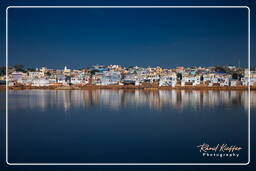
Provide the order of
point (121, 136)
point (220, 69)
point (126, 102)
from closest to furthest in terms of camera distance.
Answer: point (121, 136) → point (126, 102) → point (220, 69)

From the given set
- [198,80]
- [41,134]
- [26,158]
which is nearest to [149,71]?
[198,80]

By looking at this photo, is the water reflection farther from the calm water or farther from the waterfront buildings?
the waterfront buildings

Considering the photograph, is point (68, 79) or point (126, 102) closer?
point (126, 102)

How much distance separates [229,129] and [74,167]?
281cm

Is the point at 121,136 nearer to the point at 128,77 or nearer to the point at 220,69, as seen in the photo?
the point at 220,69

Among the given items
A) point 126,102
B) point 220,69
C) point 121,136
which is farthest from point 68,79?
point 121,136

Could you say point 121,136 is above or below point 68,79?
below

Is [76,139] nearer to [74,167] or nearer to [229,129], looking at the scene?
[74,167]

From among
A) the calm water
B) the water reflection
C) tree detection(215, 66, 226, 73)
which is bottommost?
the calm water

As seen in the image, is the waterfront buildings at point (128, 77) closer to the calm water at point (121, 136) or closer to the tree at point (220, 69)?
the tree at point (220, 69)

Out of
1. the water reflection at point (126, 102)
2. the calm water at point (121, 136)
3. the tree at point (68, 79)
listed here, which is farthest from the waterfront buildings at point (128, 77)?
the calm water at point (121, 136)

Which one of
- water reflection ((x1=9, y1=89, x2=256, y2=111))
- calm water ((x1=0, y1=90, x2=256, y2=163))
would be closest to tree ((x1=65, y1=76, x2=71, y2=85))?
water reflection ((x1=9, y1=89, x2=256, y2=111))

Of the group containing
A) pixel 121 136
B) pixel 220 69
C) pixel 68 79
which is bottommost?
pixel 121 136

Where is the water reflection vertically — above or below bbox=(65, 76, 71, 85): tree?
below
